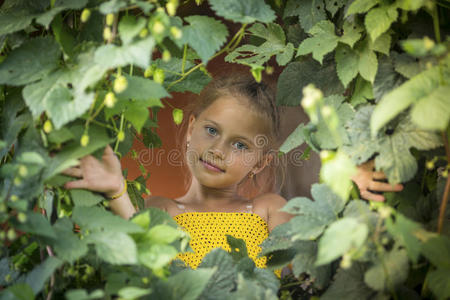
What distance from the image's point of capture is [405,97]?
821 millimetres

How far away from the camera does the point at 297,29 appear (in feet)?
4.55

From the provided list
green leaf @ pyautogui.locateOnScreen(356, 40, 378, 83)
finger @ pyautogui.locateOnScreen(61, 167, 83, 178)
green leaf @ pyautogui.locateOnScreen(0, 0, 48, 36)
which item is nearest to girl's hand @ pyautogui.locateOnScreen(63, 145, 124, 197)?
finger @ pyautogui.locateOnScreen(61, 167, 83, 178)

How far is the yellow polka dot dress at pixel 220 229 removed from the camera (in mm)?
1794

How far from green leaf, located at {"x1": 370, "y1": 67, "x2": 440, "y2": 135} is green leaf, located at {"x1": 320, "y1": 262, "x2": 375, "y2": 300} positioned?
0.36 m

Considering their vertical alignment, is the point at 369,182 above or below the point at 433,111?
below

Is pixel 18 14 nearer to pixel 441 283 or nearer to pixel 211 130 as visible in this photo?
pixel 211 130

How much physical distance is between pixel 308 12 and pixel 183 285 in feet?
2.85

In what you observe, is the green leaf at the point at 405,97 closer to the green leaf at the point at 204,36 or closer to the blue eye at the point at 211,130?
the green leaf at the point at 204,36

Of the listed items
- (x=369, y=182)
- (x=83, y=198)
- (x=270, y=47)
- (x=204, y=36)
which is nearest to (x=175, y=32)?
(x=204, y=36)

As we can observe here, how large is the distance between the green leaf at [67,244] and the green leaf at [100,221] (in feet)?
0.09

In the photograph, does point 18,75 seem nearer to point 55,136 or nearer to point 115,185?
point 55,136

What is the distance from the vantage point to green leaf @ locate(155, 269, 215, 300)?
2.94 ft

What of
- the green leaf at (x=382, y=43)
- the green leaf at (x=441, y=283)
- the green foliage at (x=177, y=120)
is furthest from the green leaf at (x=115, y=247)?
the green leaf at (x=382, y=43)

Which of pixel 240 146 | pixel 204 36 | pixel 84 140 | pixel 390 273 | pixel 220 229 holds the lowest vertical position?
pixel 220 229
